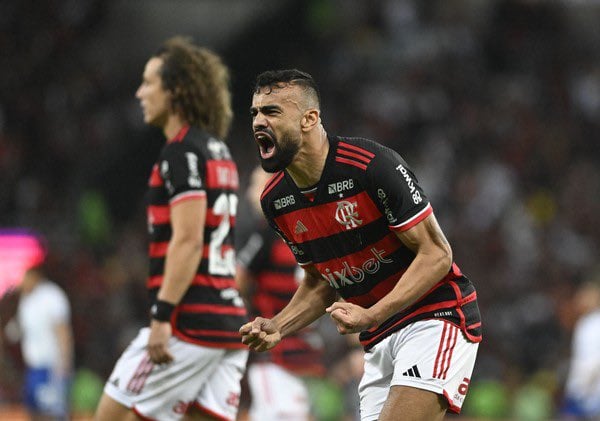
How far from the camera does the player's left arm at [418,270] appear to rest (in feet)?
13.0

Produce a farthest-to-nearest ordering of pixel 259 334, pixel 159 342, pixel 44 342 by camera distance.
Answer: pixel 44 342
pixel 159 342
pixel 259 334

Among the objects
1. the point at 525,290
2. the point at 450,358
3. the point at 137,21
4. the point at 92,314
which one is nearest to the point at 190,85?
the point at 450,358

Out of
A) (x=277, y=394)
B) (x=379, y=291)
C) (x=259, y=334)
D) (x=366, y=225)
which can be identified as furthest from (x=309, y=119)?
(x=277, y=394)

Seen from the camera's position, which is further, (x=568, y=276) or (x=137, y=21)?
(x=137, y=21)

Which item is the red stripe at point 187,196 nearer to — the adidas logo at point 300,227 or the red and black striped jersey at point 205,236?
the red and black striped jersey at point 205,236

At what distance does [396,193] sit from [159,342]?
168 centimetres

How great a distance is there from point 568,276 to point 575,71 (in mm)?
4371

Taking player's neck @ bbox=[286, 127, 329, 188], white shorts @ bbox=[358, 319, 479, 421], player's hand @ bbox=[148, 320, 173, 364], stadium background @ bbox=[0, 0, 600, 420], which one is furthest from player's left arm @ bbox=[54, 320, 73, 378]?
player's neck @ bbox=[286, 127, 329, 188]

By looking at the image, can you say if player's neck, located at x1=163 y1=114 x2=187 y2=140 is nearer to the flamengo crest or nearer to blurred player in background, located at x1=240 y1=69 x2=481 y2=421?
blurred player in background, located at x1=240 y1=69 x2=481 y2=421

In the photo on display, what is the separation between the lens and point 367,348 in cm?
455

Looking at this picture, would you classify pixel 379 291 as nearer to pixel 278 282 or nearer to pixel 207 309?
pixel 207 309

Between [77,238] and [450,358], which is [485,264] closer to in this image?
[77,238]

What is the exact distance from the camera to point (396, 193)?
13.5 feet

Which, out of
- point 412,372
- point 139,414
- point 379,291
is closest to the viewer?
point 412,372
